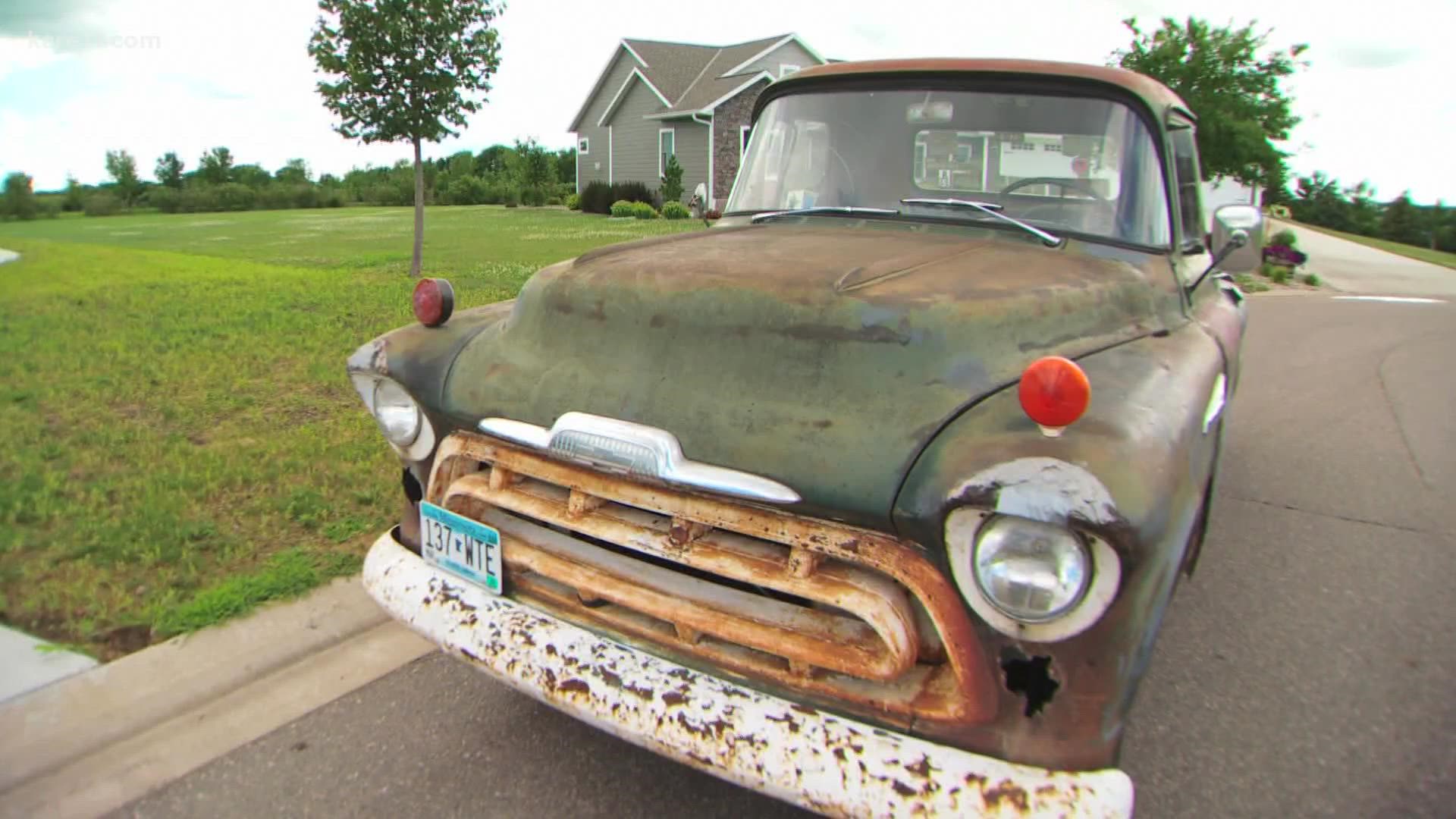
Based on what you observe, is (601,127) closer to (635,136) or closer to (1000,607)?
(635,136)

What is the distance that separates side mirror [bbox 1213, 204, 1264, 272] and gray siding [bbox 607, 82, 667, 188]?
29677 mm

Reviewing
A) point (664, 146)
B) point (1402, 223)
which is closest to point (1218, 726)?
point (664, 146)

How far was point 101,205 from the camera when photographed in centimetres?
3400

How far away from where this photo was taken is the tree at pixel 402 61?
37.3 ft

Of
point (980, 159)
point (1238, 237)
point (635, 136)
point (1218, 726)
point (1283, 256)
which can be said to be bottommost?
point (1218, 726)

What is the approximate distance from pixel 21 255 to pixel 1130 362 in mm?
17559

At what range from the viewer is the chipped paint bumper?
67.9 inches

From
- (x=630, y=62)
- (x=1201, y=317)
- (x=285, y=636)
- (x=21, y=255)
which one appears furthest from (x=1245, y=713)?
(x=630, y=62)

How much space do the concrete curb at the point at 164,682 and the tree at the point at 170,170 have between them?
53.6 metres

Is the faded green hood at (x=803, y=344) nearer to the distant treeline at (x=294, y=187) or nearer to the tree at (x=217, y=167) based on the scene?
the distant treeline at (x=294, y=187)

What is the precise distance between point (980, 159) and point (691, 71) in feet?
104

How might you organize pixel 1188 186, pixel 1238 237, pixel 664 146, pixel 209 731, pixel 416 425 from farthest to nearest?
pixel 664 146, pixel 1188 186, pixel 1238 237, pixel 209 731, pixel 416 425

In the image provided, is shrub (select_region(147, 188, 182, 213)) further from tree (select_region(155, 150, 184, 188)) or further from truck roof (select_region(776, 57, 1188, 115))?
truck roof (select_region(776, 57, 1188, 115))

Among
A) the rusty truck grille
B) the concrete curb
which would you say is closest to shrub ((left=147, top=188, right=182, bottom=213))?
the concrete curb
